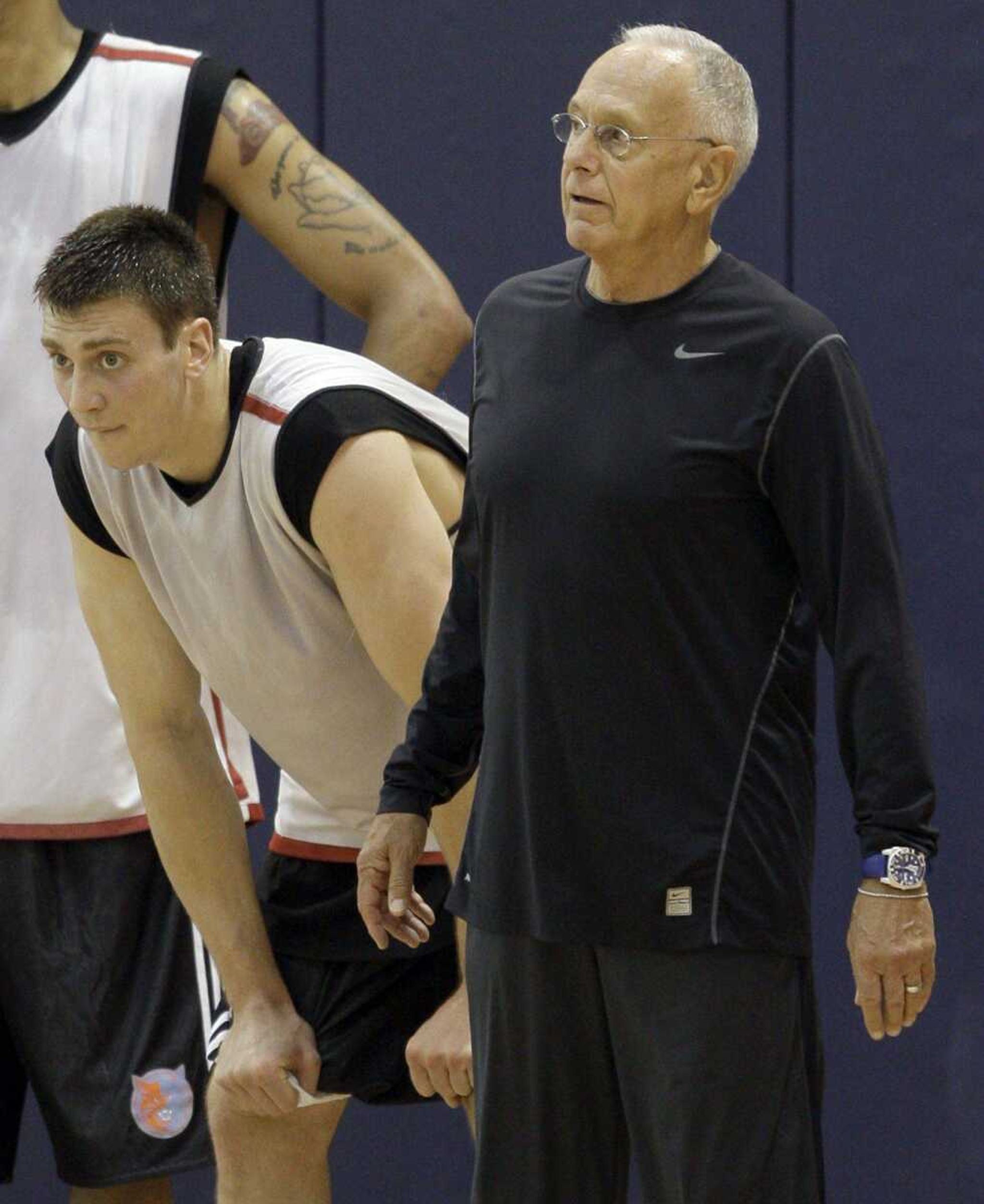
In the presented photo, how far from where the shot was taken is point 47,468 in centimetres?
311

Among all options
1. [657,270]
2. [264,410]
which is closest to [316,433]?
[264,410]

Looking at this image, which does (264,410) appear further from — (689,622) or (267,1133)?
(267,1133)

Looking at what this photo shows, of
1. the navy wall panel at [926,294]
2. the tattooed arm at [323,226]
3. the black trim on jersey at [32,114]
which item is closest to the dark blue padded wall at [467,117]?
the navy wall panel at [926,294]

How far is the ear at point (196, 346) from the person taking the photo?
2650 mm

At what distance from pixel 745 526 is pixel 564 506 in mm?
174

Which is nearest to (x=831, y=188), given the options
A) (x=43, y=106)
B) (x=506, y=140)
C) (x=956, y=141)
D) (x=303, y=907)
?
(x=956, y=141)

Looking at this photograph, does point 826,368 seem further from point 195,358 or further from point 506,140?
point 506,140

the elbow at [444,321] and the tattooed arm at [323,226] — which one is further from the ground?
the tattooed arm at [323,226]

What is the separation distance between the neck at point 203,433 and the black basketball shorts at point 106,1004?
72cm

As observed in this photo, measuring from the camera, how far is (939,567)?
3553 millimetres

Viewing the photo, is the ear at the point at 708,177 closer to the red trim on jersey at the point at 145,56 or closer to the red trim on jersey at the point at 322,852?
the red trim on jersey at the point at 322,852

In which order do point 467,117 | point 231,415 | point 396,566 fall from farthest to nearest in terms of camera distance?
point 467,117
point 231,415
point 396,566

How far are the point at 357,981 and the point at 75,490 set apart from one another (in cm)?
70

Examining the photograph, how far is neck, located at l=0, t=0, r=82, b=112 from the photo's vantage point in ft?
10.2
